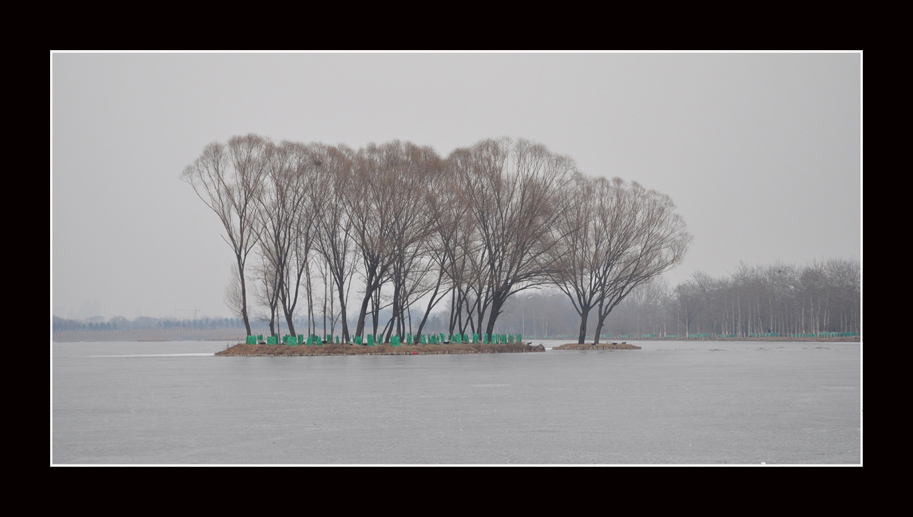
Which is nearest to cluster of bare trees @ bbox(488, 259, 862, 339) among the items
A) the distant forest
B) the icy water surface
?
the distant forest

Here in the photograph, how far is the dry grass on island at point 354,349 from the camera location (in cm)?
4466

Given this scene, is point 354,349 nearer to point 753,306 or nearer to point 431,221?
point 431,221

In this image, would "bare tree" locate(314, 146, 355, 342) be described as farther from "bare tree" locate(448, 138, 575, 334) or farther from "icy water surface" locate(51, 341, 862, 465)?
"icy water surface" locate(51, 341, 862, 465)

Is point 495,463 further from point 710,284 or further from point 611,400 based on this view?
point 710,284

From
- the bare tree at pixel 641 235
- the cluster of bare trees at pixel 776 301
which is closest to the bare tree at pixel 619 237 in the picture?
the bare tree at pixel 641 235

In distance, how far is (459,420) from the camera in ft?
46.9

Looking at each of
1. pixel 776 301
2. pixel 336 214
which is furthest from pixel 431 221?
pixel 776 301

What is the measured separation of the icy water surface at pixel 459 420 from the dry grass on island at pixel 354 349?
19.4 m

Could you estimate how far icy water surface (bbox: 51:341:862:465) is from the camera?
10805 millimetres

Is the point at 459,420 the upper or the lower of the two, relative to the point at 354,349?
upper

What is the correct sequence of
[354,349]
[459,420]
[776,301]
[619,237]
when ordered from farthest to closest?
[776,301]
[619,237]
[354,349]
[459,420]

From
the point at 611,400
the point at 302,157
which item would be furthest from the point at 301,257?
the point at 611,400

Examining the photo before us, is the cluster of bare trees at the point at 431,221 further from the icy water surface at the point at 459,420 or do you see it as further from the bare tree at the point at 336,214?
the icy water surface at the point at 459,420

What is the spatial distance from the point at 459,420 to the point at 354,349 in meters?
32.8
